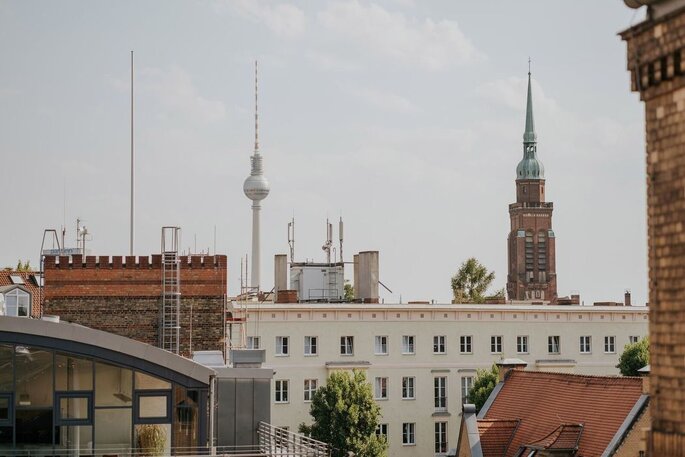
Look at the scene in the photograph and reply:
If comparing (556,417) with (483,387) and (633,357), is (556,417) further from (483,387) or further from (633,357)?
(633,357)

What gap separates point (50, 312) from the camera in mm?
49938

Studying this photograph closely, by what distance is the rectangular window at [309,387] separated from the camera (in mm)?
70375

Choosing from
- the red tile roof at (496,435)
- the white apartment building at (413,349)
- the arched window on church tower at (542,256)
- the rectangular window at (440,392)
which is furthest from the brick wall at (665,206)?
the arched window on church tower at (542,256)

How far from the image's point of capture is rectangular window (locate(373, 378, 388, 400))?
72062 mm

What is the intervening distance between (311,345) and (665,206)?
58313mm

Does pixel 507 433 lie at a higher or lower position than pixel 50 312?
lower

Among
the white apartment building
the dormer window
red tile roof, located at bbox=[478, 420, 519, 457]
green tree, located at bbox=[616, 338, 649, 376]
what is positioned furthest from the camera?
green tree, located at bbox=[616, 338, 649, 376]

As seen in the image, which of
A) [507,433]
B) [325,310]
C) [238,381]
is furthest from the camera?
[325,310]

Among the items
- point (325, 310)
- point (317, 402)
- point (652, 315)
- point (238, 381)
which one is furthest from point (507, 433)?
point (652, 315)

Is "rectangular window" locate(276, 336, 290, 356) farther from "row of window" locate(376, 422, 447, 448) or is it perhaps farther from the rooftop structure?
the rooftop structure

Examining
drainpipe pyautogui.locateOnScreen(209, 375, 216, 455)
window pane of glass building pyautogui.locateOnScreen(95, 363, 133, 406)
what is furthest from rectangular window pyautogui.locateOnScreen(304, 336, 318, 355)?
window pane of glass building pyautogui.locateOnScreen(95, 363, 133, 406)

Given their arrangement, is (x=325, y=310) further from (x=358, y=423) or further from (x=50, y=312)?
(x=50, y=312)

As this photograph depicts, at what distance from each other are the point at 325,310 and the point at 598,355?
18416 mm

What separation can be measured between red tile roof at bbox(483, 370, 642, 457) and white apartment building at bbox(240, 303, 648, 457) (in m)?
22.4
